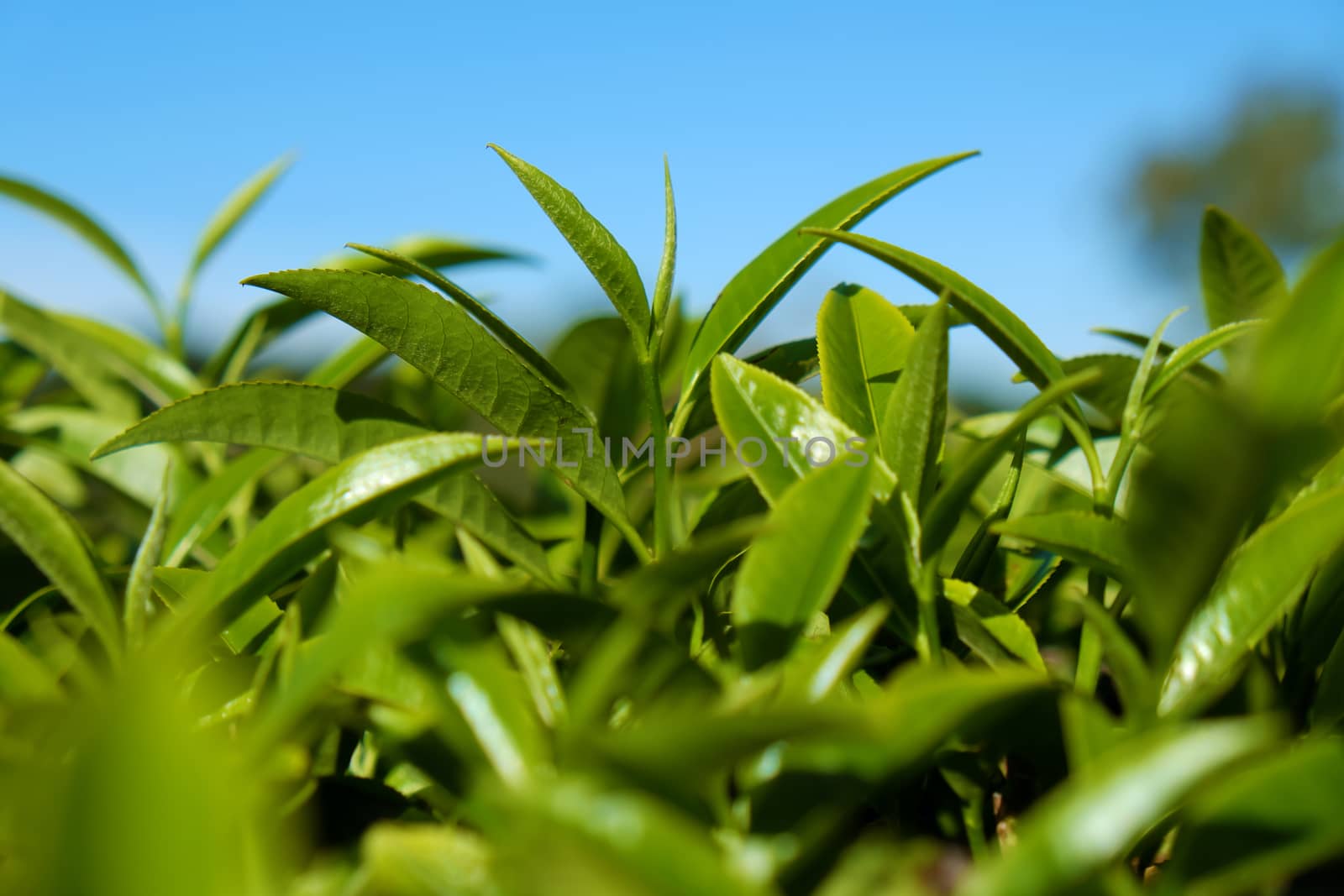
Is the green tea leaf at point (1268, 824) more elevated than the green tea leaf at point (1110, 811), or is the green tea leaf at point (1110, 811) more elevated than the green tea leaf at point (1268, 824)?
the green tea leaf at point (1110, 811)

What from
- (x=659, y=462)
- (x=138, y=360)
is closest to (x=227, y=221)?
(x=138, y=360)

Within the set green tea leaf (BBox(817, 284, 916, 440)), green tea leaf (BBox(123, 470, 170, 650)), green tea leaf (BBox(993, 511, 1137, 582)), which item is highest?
green tea leaf (BBox(817, 284, 916, 440))

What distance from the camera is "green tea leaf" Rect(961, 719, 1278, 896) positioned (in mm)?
310

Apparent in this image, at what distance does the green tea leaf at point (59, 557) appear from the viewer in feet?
1.87

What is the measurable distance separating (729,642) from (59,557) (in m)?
0.39

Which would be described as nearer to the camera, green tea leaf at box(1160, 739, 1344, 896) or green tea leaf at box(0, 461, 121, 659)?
green tea leaf at box(1160, 739, 1344, 896)

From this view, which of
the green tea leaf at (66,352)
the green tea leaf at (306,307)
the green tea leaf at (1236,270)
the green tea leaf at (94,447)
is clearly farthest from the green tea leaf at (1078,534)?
the green tea leaf at (66,352)

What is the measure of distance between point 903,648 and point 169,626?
1.35 feet

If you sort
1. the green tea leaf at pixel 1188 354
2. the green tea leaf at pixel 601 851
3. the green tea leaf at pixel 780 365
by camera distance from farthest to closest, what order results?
the green tea leaf at pixel 780 365 < the green tea leaf at pixel 1188 354 < the green tea leaf at pixel 601 851

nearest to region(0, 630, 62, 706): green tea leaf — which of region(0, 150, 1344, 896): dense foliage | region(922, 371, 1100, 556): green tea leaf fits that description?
region(0, 150, 1344, 896): dense foliage

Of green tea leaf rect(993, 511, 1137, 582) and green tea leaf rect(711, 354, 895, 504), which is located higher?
green tea leaf rect(711, 354, 895, 504)


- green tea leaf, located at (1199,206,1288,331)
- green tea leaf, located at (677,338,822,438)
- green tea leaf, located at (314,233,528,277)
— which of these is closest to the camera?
green tea leaf, located at (677,338,822,438)

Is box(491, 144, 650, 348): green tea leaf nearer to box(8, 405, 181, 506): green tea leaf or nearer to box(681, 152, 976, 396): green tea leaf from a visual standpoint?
box(681, 152, 976, 396): green tea leaf

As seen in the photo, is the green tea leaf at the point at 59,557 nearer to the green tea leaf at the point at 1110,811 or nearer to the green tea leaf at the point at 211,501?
the green tea leaf at the point at 211,501
